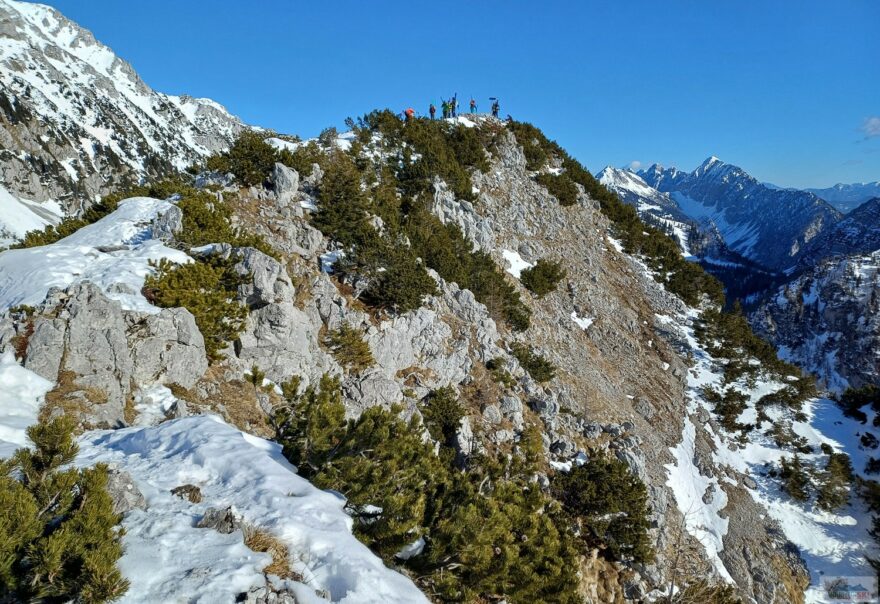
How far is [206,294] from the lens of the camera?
1044cm

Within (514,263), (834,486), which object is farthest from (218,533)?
(834,486)

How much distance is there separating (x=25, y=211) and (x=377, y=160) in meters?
65.7

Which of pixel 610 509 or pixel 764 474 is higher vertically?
pixel 764 474

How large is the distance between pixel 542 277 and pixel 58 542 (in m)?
25.3

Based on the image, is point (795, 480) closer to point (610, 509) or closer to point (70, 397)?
point (610, 509)

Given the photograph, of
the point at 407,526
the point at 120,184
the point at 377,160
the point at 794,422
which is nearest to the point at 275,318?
the point at 407,526

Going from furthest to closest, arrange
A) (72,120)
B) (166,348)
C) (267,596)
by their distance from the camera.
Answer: (72,120), (166,348), (267,596)

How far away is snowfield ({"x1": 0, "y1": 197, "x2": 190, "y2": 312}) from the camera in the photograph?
9430 millimetres

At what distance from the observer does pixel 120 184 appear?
346ft

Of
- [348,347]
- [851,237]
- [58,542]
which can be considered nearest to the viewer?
[58,542]

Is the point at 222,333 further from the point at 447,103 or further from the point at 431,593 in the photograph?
the point at 447,103

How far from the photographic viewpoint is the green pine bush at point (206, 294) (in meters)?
9.92

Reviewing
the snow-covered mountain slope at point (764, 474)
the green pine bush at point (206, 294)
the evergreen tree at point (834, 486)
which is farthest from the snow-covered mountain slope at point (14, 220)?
the evergreen tree at point (834, 486)

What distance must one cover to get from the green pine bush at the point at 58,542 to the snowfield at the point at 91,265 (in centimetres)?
688
